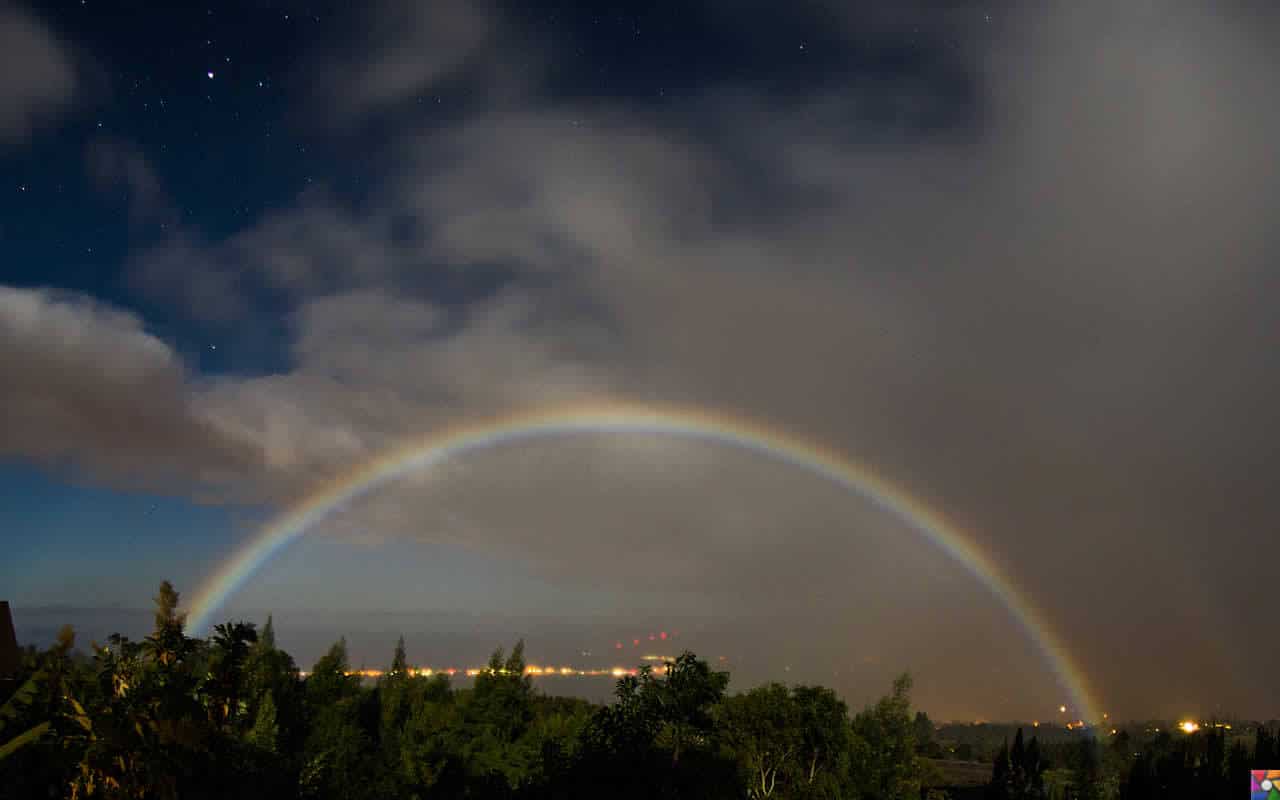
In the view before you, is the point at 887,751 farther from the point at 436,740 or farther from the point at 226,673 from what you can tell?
the point at 226,673

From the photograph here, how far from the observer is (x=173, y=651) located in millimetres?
13578

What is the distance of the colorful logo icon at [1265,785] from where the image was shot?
54.3 metres

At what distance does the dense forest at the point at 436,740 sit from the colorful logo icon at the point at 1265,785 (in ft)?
11.0

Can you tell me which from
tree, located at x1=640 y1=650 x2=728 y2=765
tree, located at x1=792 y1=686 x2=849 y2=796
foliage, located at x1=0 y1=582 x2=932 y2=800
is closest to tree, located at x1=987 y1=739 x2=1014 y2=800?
foliage, located at x1=0 y1=582 x2=932 y2=800

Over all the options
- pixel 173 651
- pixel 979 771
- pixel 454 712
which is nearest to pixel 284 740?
pixel 454 712

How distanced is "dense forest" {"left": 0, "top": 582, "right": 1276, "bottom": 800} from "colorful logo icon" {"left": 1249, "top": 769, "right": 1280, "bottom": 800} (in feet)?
11.0

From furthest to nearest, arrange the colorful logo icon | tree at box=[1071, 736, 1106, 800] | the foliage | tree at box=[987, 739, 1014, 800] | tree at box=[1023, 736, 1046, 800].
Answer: tree at box=[1023, 736, 1046, 800] < tree at box=[987, 739, 1014, 800] < tree at box=[1071, 736, 1106, 800] < the colorful logo icon < the foliage

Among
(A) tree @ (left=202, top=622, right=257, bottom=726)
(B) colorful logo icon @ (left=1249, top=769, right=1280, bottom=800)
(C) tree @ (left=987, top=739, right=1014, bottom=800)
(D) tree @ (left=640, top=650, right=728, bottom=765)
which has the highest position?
(A) tree @ (left=202, top=622, right=257, bottom=726)

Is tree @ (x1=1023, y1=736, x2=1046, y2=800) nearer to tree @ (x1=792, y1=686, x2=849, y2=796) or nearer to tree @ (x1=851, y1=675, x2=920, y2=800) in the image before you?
tree @ (x1=851, y1=675, x2=920, y2=800)

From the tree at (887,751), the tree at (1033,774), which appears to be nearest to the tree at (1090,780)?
the tree at (1033,774)

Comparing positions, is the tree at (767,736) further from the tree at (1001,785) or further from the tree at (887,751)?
the tree at (1001,785)

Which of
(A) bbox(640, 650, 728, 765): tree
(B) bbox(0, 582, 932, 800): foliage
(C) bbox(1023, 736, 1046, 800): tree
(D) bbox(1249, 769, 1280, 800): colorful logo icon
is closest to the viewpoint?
(B) bbox(0, 582, 932, 800): foliage

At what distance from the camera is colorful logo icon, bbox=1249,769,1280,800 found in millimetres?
54344

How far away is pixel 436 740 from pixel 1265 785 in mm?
49431
